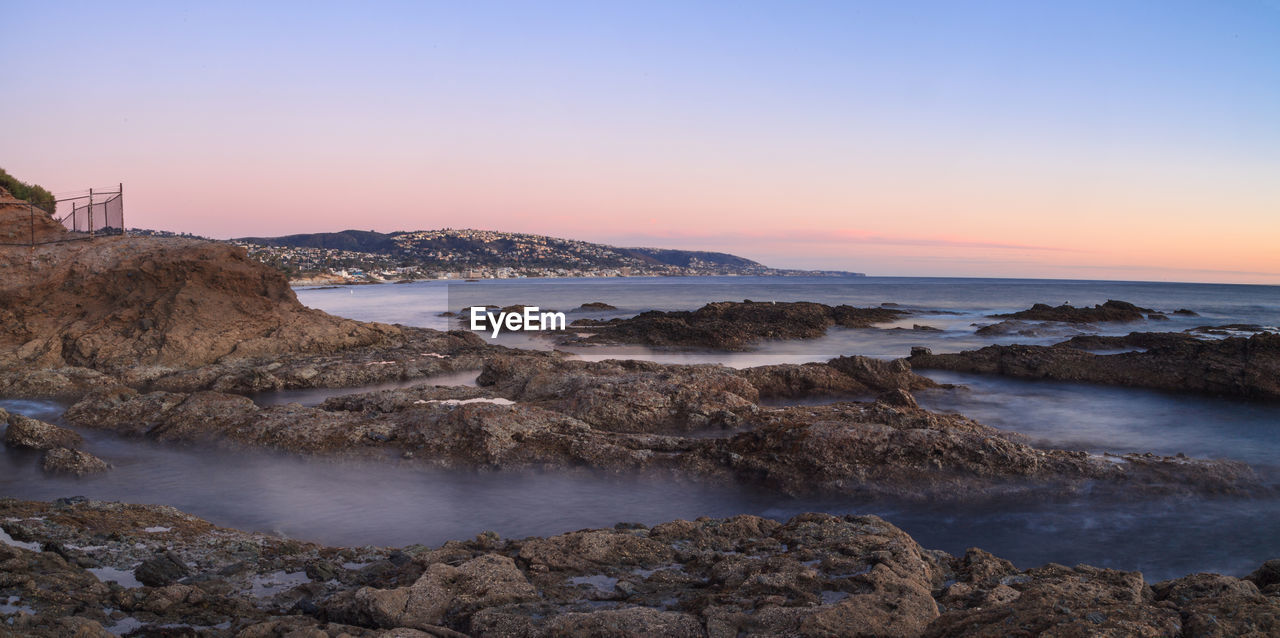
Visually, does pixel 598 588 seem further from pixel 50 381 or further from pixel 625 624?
pixel 50 381

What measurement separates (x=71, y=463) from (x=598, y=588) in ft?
26.2

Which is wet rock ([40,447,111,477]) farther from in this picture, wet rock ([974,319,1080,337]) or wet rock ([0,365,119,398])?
wet rock ([974,319,1080,337])

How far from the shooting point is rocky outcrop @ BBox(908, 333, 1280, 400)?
15.5 metres

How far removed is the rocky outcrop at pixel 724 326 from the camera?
25.4 metres

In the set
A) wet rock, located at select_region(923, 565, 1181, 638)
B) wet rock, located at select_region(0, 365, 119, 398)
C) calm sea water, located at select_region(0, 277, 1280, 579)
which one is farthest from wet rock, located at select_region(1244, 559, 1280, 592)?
wet rock, located at select_region(0, 365, 119, 398)

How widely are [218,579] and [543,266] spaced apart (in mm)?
149362

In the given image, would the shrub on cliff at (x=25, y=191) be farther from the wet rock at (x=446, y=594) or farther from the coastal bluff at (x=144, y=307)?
the wet rock at (x=446, y=594)

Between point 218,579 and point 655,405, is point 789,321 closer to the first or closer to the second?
point 655,405

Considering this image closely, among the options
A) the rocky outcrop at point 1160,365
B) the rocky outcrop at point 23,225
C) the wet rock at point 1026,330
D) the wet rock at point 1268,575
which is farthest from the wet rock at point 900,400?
the rocky outcrop at point 23,225

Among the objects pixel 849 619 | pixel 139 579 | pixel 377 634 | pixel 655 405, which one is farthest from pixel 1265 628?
pixel 655 405

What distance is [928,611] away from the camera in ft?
13.2

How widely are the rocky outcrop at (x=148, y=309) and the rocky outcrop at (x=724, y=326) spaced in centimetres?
970

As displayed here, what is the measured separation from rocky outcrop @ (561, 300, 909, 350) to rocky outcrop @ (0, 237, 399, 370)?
970cm

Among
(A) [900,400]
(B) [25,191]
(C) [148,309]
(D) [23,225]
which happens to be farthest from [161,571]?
(B) [25,191]
